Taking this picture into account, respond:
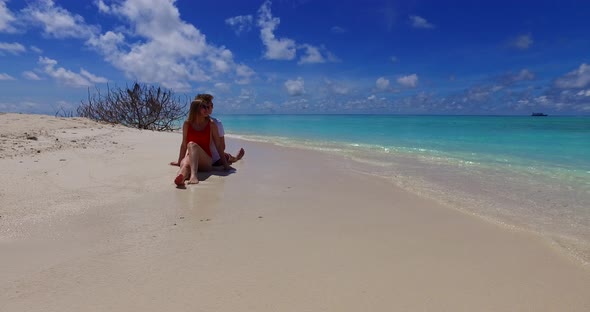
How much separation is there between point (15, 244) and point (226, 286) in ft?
4.55

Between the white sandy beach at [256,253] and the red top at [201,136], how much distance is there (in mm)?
1215

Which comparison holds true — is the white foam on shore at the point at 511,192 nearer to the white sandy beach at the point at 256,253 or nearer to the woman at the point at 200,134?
the white sandy beach at the point at 256,253

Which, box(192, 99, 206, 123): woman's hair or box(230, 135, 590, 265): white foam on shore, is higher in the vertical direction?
box(192, 99, 206, 123): woman's hair

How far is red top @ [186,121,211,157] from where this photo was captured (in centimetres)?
493

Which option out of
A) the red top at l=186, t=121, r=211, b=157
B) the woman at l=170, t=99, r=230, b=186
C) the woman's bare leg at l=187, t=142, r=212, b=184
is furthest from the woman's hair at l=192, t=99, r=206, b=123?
the woman's bare leg at l=187, t=142, r=212, b=184

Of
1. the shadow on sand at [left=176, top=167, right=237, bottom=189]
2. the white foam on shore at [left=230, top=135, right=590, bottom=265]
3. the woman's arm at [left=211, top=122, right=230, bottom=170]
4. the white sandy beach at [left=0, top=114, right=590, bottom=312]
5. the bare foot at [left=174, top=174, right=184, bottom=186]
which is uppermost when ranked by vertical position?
the woman's arm at [left=211, top=122, right=230, bottom=170]

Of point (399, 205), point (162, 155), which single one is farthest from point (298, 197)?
point (162, 155)

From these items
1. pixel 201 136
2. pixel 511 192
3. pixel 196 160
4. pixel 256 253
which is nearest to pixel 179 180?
pixel 196 160

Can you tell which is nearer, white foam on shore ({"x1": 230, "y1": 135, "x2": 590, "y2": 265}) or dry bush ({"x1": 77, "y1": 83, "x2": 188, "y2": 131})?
white foam on shore ({"x1": 230, "y1": 135, "x2": 590, "y2": 265})

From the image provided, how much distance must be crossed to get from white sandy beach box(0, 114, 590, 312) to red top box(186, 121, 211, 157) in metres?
1.21

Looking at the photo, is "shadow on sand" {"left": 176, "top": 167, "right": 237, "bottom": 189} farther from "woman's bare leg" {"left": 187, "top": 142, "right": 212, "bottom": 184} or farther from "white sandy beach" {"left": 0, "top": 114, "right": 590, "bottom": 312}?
"white sandy beach" {"left": 0, "top": 114, "right": 590, "bottom": 312}

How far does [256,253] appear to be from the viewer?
2.11m

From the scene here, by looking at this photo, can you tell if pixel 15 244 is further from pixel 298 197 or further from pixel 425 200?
pixel 425 200

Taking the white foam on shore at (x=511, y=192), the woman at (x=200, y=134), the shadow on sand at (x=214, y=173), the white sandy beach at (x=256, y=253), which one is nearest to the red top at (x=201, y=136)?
the woman at (x=200, y=134)
